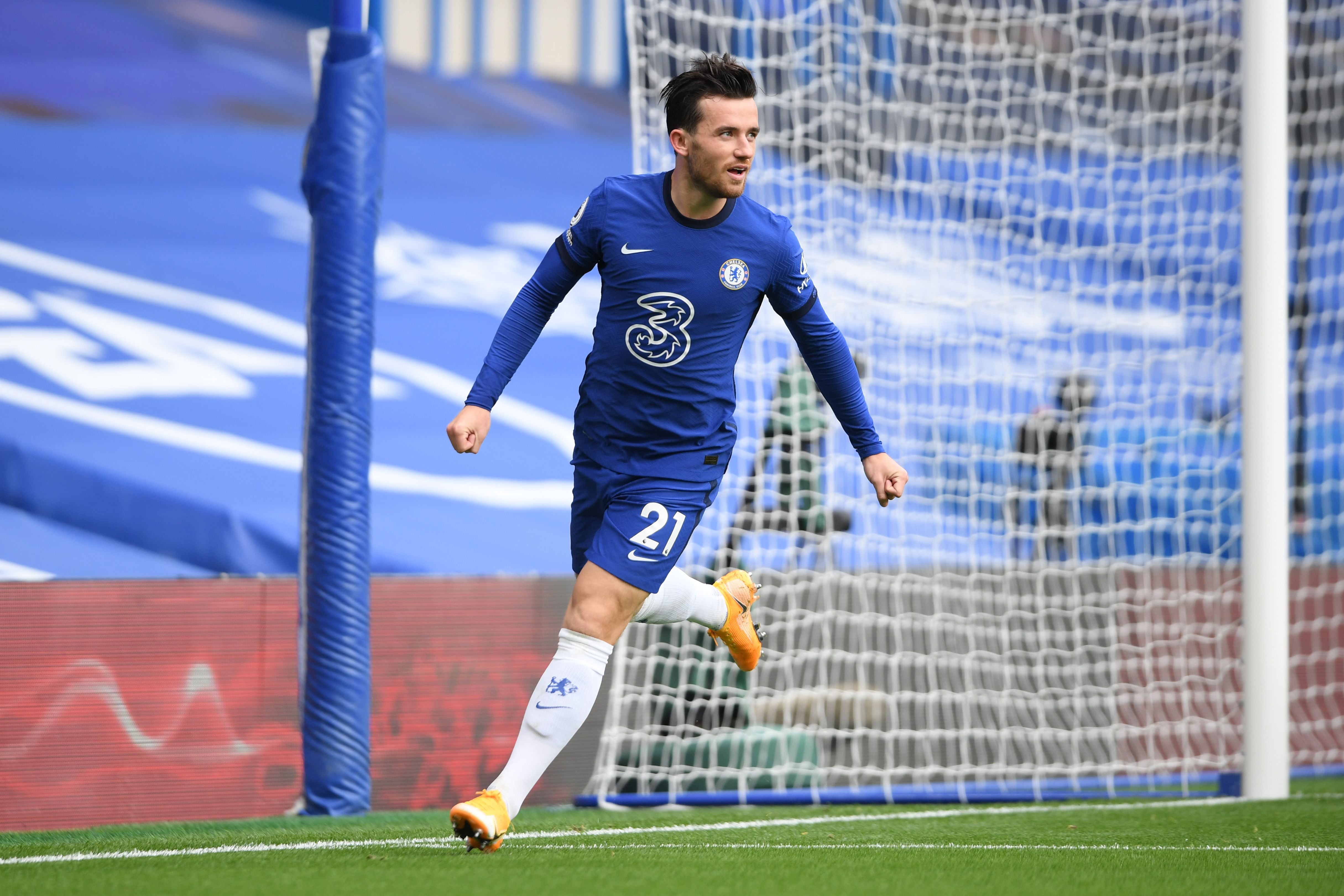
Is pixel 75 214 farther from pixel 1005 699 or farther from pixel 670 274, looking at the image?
pixel 670 274

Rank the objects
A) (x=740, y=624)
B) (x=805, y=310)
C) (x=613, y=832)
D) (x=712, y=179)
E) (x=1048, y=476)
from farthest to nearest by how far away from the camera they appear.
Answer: (x=1048, y=476)
(x=613, y=832)
(x=740, y=624)
(x=805, y=310)
(x=712, y=179)

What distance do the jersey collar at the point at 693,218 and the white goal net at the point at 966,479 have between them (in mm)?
2356

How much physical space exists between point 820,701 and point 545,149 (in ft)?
23.6

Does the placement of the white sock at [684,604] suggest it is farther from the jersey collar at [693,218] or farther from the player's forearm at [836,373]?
the jersey collar at [693,218]

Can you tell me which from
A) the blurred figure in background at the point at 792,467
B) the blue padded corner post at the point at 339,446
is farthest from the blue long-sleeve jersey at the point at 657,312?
the blurred figure in background at the point at 792,467

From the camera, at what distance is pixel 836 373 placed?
4.11 meters

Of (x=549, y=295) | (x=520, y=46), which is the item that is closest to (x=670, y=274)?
(x=549, y=295)

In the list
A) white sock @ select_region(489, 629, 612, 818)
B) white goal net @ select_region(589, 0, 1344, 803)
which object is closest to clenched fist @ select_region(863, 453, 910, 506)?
white sock @ select_region(489, 629, 612, 818)

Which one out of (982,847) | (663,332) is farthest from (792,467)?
(663,332)

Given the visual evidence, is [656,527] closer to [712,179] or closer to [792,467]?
[712,179]

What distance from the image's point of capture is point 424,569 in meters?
9.27

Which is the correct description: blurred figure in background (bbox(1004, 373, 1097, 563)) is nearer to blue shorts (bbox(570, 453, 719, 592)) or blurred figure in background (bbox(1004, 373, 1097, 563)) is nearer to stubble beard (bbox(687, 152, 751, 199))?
blue shorts (bbox(570, 453, 719, 592))

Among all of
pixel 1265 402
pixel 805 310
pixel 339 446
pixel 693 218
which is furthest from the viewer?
pixel 1265 402

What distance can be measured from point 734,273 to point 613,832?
175cm
